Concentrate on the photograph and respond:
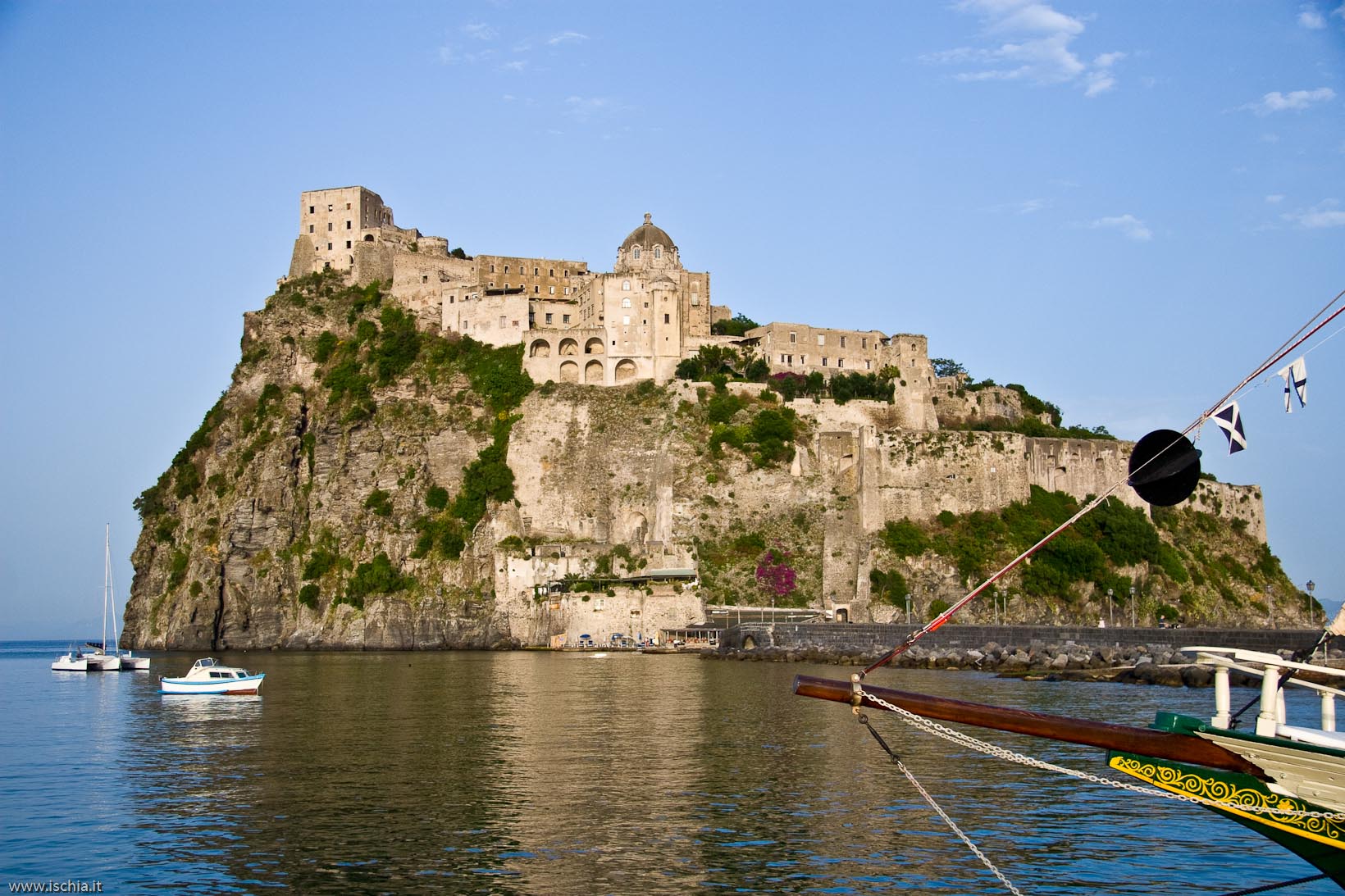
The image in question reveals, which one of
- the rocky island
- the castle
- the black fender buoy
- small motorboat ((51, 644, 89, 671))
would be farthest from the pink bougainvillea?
the black fender buoy

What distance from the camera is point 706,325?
79875 millimetres

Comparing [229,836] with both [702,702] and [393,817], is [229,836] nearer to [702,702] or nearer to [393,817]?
[393,817]

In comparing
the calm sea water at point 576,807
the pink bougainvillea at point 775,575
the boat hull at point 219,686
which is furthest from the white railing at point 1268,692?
the pink bougainvillea at point 775,575

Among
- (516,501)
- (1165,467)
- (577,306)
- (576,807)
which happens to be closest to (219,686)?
(576,807)

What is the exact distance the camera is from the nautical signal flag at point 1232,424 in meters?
12.4

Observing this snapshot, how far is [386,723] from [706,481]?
125 feet

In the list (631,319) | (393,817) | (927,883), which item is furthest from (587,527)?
(927,883)

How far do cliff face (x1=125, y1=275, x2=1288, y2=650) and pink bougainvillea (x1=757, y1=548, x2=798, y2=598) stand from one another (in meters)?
0.15

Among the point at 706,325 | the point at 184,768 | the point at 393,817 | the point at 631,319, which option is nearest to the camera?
the point at 393,817

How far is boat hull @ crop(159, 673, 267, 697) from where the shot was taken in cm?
4188

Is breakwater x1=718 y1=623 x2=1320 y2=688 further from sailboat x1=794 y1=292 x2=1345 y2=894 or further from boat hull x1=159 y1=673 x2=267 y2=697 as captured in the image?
sailboat x1=794 y1=292 x2=1345 y2=894

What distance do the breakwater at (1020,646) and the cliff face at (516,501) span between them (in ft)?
18.1

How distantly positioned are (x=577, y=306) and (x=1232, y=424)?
2655 inches

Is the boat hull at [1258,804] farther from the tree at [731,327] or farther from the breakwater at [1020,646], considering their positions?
the tree at [731,327]
